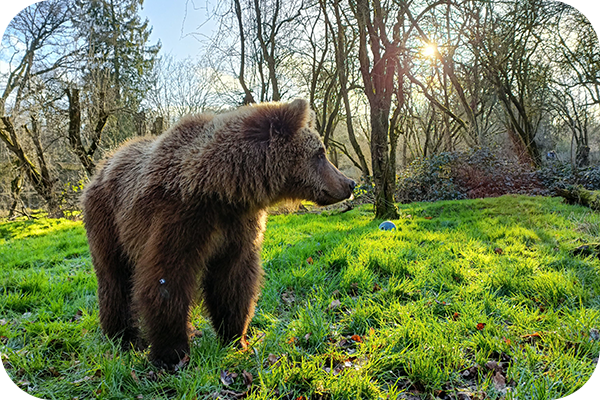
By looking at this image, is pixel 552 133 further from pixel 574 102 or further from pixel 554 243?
pixel 554 243

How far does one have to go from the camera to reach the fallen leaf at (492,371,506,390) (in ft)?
6.70

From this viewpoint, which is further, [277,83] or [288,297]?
[277,83]

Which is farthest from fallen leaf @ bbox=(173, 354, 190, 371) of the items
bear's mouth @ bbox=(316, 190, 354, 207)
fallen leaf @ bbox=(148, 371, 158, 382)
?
bear's mouth @ bbox=(316, 190, 354, 207)

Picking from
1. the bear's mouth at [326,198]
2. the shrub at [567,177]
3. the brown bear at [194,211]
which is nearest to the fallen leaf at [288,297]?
the brown bear at [194,211]

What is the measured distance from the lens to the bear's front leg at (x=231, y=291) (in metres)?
2.77

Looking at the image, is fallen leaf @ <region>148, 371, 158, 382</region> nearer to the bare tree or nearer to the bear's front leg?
the bear's front leg

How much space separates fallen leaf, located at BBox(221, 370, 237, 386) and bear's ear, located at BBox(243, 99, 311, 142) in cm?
160

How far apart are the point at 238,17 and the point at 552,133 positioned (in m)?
29.8

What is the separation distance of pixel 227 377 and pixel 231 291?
2.21ft

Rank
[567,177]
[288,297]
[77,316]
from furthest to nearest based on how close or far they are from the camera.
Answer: [567,177]
[288,297]
[77,316]

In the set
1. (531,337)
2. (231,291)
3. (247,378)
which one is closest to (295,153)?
(231,291)

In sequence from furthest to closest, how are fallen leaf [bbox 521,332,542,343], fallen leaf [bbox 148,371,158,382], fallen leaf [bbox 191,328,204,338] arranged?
fallen leaf [bbox 191,328,204,338] → fallen leaf [bbox 521,332,542,343] → fallen leaf [bbox 148,371,158,382]

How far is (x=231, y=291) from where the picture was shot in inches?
110

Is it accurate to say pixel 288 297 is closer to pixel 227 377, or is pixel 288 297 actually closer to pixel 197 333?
pixel 197 333
